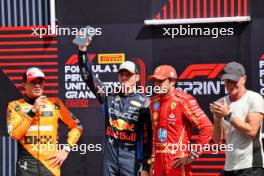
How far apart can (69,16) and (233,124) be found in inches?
88.7

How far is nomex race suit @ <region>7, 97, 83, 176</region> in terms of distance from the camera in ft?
14.9

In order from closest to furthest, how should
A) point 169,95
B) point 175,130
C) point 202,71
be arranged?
point 175,130
point 169,95
point 202,71

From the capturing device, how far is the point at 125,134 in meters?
4.58

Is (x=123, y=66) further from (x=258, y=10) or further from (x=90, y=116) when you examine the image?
(x=258, y=10)

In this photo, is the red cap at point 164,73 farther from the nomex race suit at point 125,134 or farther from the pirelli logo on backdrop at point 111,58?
the pirelli logo on backdrop at point 111,58

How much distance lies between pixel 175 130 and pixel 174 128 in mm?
18

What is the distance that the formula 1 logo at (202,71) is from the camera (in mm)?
Answer: 5242

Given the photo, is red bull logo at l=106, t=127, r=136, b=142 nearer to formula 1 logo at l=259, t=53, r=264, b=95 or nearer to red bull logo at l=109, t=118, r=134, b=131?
red bull logo at l=109, t=118, r=134, b=131

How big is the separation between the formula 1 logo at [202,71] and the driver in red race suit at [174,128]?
77 centimetres

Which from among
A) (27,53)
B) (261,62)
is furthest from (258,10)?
(27,53)

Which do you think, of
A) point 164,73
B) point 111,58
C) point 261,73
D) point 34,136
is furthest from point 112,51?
point 261,73

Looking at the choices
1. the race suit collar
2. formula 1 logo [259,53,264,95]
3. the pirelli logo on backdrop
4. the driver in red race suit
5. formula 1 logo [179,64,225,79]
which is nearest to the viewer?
the driver in red race suit

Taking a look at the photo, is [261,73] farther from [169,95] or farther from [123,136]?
[123,136]

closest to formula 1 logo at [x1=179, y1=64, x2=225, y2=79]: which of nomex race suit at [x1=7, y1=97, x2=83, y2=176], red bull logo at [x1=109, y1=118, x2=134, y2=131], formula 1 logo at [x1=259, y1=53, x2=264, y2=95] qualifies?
formula 1 logo at [x1=259, y1=53, x2=264, y2=95]
